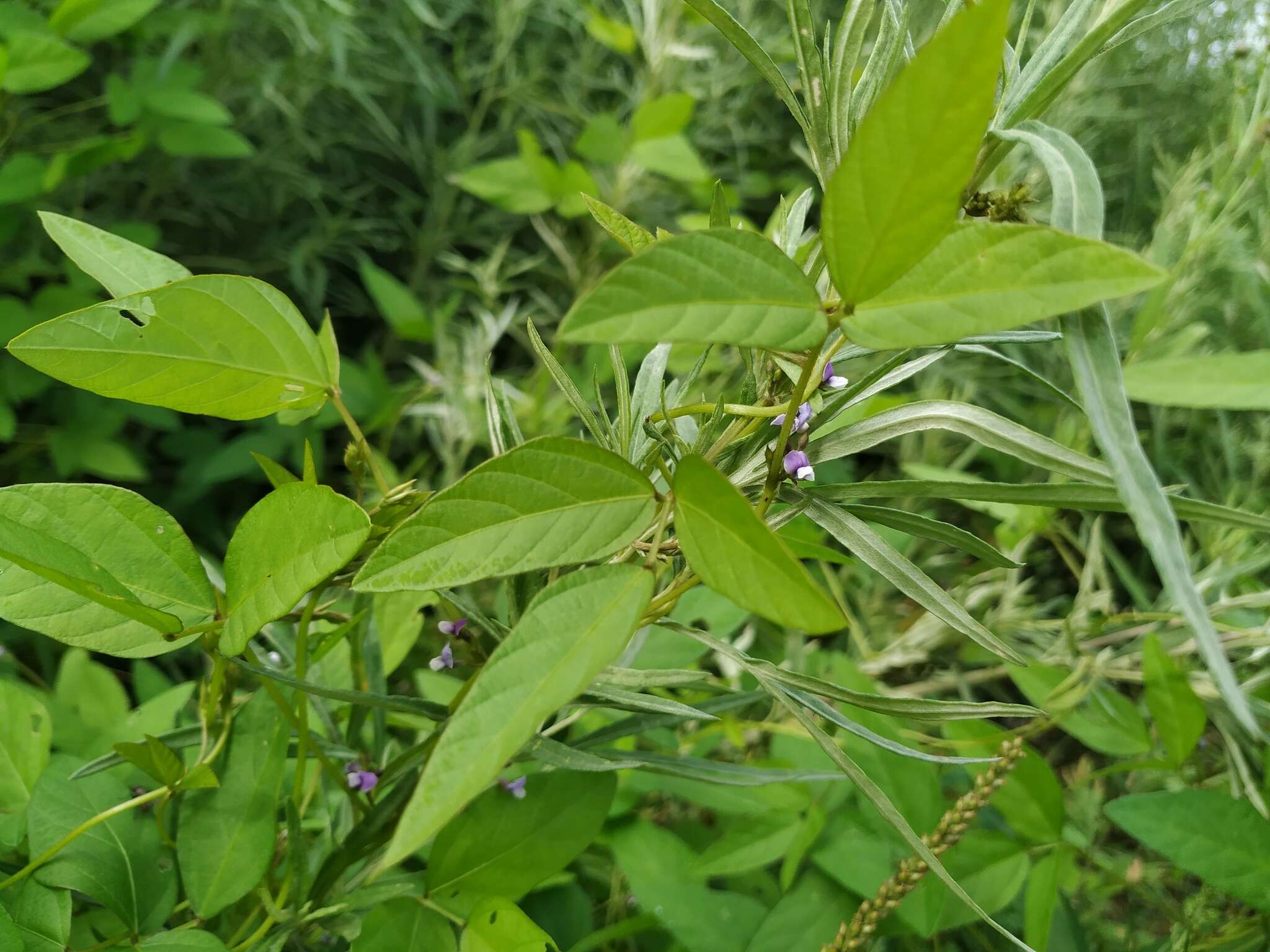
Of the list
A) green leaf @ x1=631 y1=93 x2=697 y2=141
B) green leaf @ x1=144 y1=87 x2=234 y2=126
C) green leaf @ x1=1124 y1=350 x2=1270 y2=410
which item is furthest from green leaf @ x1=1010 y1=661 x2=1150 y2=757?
green leaf @ x1=144 y1=87 x2=234 y2=126

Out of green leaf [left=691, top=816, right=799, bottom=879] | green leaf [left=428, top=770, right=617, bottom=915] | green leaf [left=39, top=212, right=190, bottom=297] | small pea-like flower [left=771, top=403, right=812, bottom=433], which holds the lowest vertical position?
green leaf [left=691, top=816, right=799, bottom=879]

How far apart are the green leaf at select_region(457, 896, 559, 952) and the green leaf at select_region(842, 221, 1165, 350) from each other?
0.24 meters

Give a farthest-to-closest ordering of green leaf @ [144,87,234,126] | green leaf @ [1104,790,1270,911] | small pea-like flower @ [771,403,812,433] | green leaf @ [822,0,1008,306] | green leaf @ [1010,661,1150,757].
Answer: green leaf @ [144,87,234,126] → green leaf @ [1010,661,1150,757] → green leaf @ [1104,790,1270,911] → small pea-like flower @ [771,403,812,433] → green leaf @ [822,0,1008,306]

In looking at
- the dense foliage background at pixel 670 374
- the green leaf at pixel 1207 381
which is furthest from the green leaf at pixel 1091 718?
the green leaf at pixel 1207 381

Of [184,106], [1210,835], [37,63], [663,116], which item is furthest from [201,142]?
[1210,835]

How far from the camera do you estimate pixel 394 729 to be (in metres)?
0.51

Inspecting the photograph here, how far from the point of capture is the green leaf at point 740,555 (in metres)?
0.17

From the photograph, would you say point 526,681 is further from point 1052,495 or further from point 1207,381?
point 1207,381

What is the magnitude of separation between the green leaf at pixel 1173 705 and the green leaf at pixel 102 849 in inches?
19.0

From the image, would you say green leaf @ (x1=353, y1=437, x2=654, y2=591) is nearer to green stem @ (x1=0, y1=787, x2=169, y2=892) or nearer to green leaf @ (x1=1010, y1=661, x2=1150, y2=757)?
green stem @ (x1=0, y1=787, x2=169, y2=892)

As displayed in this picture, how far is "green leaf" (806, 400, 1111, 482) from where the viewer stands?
22 cm

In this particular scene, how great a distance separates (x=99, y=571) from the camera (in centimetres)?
24

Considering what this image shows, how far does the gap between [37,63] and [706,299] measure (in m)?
0.63

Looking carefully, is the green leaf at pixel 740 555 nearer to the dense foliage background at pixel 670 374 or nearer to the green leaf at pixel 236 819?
the dense foliage background at pixel 670 374
